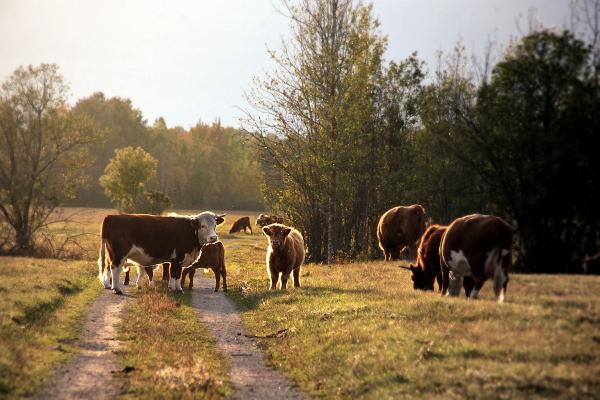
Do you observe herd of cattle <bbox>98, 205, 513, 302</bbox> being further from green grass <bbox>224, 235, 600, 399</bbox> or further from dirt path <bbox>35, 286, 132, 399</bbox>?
dirt path <bbox>35, 286, 132, 399</bbox>

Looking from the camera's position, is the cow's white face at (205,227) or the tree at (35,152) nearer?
the cow's white face at (205,227)

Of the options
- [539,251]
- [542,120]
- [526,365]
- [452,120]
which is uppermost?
[452,120]

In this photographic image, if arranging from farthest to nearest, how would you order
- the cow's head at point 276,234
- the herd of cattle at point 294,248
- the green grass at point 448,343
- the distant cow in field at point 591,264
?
1. the cow's head at point 276,234
2. the herd of cattle at point 294,248
3. the distant cow in field at point 591,264
4. the green grass at point 448,343

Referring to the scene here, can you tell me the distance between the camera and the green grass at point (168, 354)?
30.8ft

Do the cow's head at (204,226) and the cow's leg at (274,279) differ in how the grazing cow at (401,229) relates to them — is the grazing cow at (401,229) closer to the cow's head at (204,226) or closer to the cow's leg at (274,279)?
the cow's leg at (274,279)

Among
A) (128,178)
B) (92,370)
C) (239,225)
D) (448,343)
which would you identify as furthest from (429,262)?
(128,178)

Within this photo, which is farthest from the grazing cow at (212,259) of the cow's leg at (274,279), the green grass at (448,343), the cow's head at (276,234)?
the green grass at (448,343)

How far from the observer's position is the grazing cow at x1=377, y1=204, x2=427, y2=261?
86.3ft

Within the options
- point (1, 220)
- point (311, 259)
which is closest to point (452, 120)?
point (311, 259)

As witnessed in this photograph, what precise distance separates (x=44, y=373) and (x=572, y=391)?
24.8 feet

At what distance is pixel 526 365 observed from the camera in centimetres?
870

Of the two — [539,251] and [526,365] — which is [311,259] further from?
[526,365]

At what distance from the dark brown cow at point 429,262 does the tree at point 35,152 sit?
24795 mm

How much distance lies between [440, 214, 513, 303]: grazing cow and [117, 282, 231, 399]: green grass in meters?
5.46
